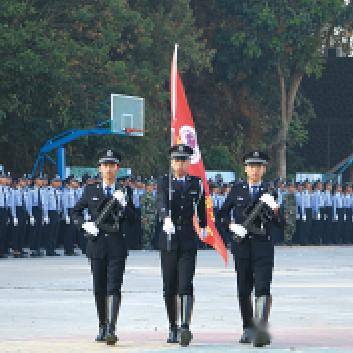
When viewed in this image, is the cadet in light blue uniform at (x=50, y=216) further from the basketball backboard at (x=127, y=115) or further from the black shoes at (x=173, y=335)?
the black shoes at (x=173, y=335)

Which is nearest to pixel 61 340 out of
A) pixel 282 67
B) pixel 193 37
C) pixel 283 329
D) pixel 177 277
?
pixel 177 277

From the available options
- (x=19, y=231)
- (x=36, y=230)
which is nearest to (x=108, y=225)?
(x=19, y=231)

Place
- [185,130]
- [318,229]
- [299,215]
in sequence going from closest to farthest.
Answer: [185,130], [299,215], [318,229]

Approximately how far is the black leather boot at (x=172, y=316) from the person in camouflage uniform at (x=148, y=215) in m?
27.4

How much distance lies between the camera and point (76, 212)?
1752 centimetres

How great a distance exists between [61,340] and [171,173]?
1918 mm

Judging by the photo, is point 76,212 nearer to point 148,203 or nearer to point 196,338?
point 196,338

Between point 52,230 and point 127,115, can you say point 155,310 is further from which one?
point 127,115

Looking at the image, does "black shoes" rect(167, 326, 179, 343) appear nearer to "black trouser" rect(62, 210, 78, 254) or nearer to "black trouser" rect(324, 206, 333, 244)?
"black trouser" rect(62, 210, 78, 254)

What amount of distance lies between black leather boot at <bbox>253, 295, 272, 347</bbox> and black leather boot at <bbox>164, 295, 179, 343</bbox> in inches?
30.4

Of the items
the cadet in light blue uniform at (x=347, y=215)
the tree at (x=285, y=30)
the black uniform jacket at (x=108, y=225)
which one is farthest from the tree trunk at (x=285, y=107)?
the black uniform jacket at (x=108, y=225)

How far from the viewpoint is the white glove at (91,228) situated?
17.2 meters

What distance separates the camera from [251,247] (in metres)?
17.1

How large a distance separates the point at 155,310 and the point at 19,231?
57.4ft
